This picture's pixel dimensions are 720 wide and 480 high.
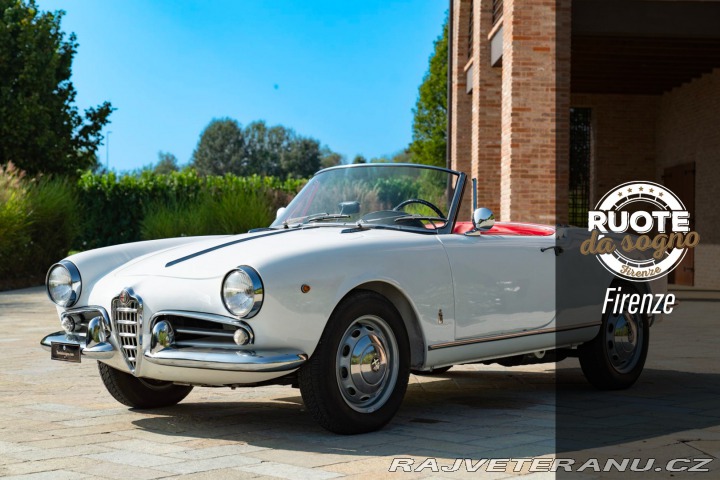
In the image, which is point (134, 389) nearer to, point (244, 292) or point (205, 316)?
point (205, 316)

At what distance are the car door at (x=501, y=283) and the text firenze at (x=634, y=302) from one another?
0.71 meters

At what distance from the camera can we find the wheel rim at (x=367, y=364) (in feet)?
16.1

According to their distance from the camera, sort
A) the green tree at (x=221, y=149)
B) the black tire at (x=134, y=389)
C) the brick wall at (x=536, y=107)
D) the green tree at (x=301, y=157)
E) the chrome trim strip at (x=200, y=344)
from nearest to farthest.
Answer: the chrome trim strip at (x=200, y=344) → the black tire at (x=134, y=389) → the brick wall at (x=536, y=107) → the green tree at (x=301, y=157) → the green tree at (x=221, y=149)

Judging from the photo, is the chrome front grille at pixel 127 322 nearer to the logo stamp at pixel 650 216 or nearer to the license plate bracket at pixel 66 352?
the license plate bracket at pixel 66 352

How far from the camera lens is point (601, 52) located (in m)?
17.4

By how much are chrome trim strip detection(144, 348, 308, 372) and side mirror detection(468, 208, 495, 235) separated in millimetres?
1626

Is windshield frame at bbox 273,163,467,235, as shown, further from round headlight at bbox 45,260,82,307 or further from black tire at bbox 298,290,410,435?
round headlight at bbox 45,260,82,307

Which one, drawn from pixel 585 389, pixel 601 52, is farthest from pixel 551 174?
pixel 585 389

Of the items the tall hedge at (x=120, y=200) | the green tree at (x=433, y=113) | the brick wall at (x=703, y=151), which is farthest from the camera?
the green tree at (x=433, y=113)

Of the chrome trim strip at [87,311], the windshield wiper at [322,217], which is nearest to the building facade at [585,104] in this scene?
the windshield wiper at [322,217]

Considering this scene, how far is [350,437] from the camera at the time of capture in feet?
16.1

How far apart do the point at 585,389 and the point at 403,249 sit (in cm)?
224

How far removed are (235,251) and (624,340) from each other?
3.06 meters

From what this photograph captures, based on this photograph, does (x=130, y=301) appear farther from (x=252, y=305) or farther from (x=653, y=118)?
(x=653, y=118)
